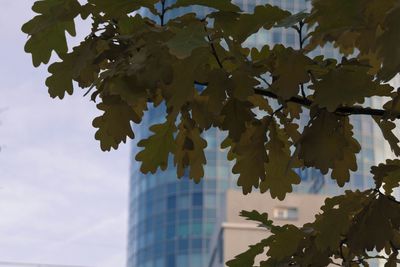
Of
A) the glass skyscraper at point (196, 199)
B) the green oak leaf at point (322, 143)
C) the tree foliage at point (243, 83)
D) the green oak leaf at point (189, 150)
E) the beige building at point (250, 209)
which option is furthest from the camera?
the glass skyscraper at point (196, 199)

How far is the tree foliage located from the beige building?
40.7m

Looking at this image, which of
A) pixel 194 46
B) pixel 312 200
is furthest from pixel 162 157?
pixel 312 200

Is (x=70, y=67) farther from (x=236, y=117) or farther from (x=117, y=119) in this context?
→ (x=236, y=117)

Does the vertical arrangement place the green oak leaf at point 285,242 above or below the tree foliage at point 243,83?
below

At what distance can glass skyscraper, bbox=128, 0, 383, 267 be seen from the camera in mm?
58781

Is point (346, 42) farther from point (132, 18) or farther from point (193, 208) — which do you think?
point (193, 208)

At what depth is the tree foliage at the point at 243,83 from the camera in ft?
6.24

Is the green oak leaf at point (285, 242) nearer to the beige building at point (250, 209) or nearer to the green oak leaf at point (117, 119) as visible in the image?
the green oak leaf at point (117, 119)

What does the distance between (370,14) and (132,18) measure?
2.13 feet

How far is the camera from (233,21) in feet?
Answer: 6.79

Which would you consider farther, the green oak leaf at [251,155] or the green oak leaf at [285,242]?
the green oak leaf at [285,242]

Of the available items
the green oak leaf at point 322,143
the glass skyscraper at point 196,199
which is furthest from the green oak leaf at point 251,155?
the glass skyscraper at point 196,199

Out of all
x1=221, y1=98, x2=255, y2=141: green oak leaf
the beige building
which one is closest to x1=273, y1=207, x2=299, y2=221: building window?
the beige building

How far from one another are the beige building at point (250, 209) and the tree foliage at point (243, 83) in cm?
4066
